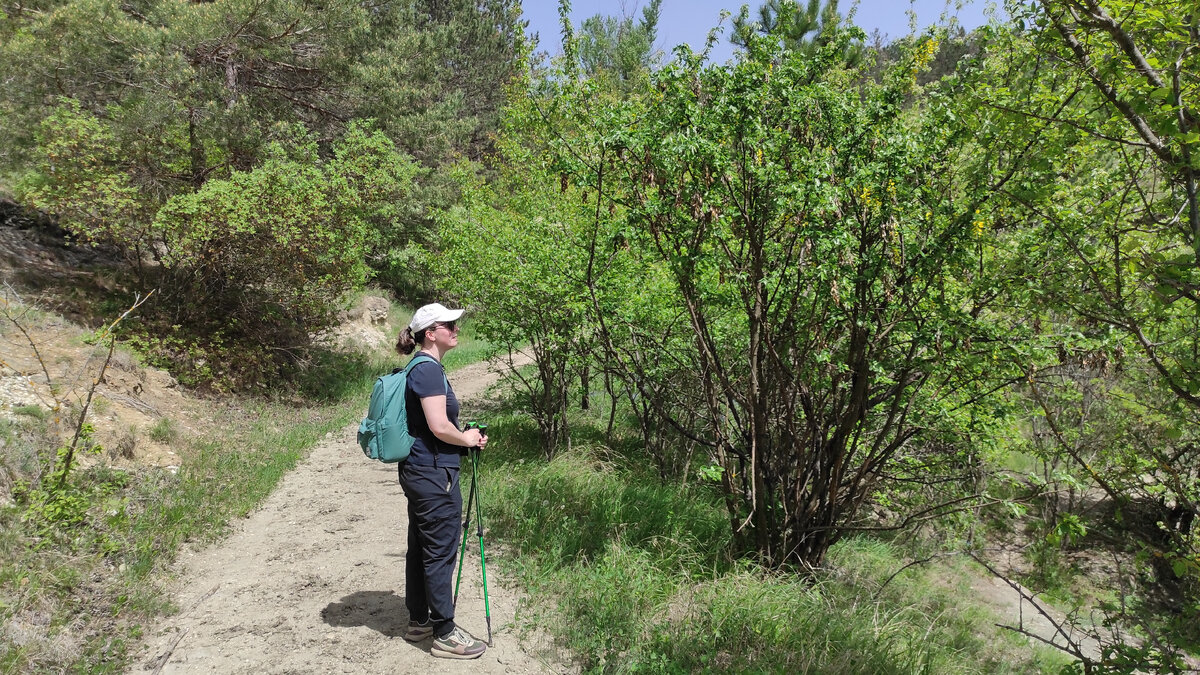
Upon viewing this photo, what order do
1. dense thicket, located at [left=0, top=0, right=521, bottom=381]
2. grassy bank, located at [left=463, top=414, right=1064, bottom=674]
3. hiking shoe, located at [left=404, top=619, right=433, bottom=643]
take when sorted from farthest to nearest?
dense thicket, located at [left=0, top=0, right=521, bottom=381]
grassy bank, located at [left=463, top=414, right=1064, bottom=674]
hiking shoe, located at [left=404, top=619, right=433, bottom=643]

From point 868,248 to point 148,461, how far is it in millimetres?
6564

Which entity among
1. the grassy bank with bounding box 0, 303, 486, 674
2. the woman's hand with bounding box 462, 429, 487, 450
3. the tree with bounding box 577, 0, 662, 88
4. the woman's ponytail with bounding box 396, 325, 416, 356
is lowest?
the grassy bank with bounding box 0, 303, 486, 674

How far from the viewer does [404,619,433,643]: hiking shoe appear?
3.88 metres

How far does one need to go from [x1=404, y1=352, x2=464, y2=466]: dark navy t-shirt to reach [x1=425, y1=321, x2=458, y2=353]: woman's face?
0.14 metres

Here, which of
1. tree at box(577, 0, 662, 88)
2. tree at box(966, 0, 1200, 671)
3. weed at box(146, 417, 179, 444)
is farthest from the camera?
tree at box(577, 0, 662, 88)

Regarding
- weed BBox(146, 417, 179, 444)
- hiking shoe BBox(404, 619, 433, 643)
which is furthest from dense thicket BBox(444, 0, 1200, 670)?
weed BBox(146, 417, 179, 444)

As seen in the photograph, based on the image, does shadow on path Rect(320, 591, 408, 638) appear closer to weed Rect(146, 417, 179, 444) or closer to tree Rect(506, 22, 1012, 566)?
tree Rect(506, 22, 1012, 566)

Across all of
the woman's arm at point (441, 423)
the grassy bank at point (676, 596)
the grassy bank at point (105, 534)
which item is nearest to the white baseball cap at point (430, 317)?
the woman's arm at point (441, 423)

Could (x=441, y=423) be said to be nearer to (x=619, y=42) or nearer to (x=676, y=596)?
(x=676, y=596)

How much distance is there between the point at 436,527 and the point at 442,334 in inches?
41.6

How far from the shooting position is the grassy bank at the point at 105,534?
357 cm

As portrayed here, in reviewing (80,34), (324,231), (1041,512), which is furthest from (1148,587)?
(80,34)

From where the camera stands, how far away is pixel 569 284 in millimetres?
7066

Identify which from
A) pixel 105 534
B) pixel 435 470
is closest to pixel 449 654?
pixel 435 470
